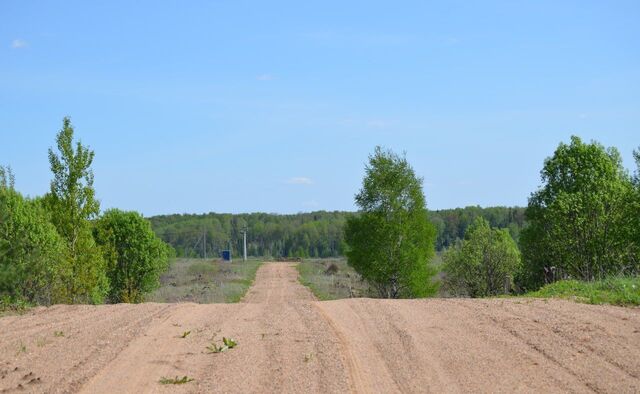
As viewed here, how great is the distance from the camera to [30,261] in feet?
76.4

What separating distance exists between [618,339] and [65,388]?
26.4 ft

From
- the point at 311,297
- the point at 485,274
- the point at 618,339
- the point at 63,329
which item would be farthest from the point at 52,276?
the point at 485,274

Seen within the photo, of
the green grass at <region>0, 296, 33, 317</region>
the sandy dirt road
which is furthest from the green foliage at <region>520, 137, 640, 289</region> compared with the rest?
the green grass at <region>0, 296, 33, 317</region>

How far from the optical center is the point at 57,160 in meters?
24.0

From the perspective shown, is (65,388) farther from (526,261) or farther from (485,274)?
(485,274)

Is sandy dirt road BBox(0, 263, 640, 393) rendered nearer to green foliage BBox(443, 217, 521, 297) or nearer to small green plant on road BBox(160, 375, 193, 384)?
small green plant on road BBox(160, 375, 193, 384)

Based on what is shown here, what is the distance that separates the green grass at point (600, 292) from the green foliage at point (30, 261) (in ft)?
49.5

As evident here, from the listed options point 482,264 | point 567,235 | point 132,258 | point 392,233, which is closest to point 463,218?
point 482,264

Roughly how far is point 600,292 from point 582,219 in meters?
17.3

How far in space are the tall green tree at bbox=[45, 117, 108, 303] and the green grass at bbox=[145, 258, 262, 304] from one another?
17.5m

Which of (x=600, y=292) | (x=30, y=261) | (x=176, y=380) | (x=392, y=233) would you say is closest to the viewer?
(x=176, y=380)

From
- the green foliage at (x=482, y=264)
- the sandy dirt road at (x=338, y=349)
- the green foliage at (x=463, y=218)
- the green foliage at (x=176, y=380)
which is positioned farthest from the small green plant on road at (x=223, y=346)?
the green foliage at (x=463, y=218)

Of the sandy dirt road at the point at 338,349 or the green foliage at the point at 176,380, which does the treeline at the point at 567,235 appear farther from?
the green foliage at the point at 176,380

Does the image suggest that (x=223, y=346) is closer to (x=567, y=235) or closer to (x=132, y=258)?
(x=567, y=235)
